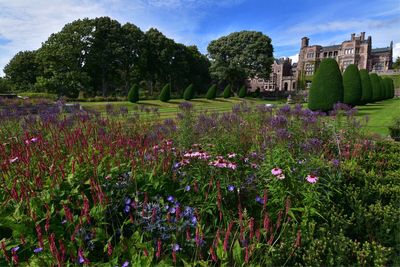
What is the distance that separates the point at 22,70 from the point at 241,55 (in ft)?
111

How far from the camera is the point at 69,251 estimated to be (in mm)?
1938

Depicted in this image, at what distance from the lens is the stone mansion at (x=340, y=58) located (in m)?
67.9

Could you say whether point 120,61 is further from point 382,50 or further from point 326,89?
point 382,50

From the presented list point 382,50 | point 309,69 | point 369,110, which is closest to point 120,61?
point 369,110

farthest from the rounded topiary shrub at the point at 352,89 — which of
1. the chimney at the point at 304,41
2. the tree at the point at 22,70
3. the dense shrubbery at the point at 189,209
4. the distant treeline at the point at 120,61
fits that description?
the chimney at the point at 304,41

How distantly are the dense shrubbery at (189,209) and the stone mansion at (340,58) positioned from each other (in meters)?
65.7

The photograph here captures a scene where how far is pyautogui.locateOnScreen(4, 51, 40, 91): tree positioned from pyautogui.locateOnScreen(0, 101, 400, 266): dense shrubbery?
45903 millimetres

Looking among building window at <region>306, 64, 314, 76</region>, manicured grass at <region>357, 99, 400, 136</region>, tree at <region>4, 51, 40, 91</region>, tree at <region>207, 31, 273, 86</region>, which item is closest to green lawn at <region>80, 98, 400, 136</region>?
manicured grass at <region>357, 99, 400, 136</region>

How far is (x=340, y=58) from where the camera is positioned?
2793 inches

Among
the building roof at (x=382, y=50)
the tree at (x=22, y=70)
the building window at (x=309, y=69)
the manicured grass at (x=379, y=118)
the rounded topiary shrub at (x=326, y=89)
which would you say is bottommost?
the manicured grass at (x=379, y=118)

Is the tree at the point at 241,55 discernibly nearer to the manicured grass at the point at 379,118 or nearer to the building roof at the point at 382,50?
the manicured grass at the point at 379,118

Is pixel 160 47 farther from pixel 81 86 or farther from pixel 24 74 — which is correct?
pixel 24 74

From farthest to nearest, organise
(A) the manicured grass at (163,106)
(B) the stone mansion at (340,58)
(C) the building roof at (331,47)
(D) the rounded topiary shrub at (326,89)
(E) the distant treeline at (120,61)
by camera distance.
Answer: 1. (C) the building roof at (331,47)
2. (B) the stone mansion at (340,58)
3. (E) the distant treeline at (120,61)
4. (D) the rounded topiary shrub at (326,89)
5. (A) the manicured grass at (163,106)

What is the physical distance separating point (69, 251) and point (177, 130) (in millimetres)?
3565
